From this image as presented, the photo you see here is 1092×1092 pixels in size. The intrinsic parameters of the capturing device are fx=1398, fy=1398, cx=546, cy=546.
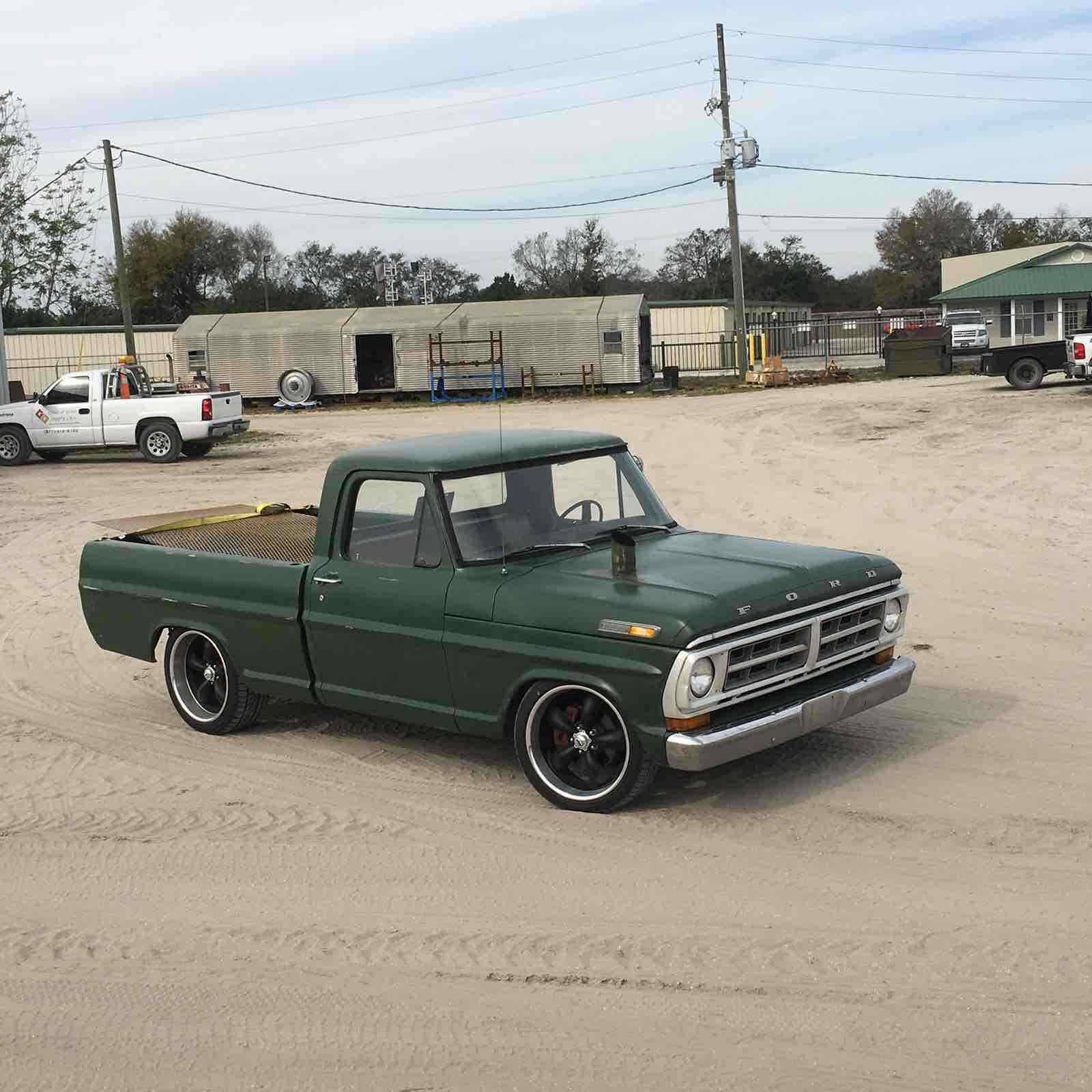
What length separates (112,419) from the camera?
85.1 feet

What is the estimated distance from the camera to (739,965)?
4.68 m

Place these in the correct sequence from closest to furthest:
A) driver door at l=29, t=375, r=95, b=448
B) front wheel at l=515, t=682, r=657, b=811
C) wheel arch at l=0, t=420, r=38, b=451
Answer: front wheel at l=515, t=682, r=657, b=811
driver door at l=29, t=375, r=95, b=448
wheel arch at l=0, t=420, r=38, b=451

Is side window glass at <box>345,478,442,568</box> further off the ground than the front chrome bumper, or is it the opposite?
side window glass at <box>345,478,442,568</box>

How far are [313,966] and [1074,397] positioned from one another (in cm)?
2553

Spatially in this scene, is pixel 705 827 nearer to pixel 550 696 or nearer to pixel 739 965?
pixel 550 696

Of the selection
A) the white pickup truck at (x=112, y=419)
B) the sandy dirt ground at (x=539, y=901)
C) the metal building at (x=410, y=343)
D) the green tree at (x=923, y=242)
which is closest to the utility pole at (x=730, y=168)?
the metal building at (x=410, y=343)

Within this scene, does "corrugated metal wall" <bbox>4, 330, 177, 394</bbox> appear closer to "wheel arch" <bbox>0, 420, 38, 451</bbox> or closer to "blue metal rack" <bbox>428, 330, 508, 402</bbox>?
"blue metal rack" <bbox>428, 330, 508, 402</bbox>

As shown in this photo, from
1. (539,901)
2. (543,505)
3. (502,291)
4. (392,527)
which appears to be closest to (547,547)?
(543,505)

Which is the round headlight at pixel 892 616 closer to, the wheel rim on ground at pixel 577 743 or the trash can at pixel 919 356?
the wheel rim on ground at pixel 577 743

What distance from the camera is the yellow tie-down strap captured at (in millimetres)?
8547

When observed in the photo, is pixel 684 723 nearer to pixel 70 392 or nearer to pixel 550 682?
pixel 550 682

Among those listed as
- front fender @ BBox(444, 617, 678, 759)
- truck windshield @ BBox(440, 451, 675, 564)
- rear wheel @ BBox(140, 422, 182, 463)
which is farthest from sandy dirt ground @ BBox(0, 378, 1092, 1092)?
rear wheel @ BBox(140, 422, 182, 463)

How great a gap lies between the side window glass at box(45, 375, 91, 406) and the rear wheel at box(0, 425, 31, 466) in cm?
80

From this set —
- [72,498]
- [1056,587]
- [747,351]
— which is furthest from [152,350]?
[1056,587]
